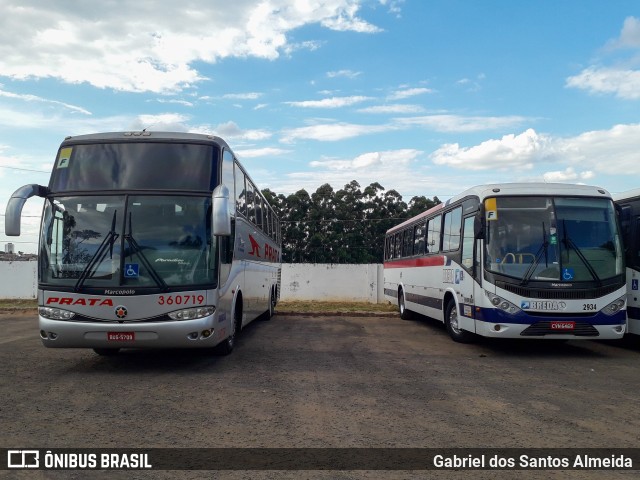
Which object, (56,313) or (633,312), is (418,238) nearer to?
(633,312)

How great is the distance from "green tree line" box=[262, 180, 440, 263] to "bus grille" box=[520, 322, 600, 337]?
25036 millimetres

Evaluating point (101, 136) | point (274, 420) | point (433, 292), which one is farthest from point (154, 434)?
point (433, 292)

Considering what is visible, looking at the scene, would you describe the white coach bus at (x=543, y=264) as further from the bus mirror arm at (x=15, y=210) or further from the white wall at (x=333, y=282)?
the white wall at (x=333, y=282)

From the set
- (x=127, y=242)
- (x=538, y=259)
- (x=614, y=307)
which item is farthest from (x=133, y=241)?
(x=614, y=307)

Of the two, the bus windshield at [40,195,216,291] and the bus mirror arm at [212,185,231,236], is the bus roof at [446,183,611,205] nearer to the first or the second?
the bus mirror arm at [212,185,231,236]

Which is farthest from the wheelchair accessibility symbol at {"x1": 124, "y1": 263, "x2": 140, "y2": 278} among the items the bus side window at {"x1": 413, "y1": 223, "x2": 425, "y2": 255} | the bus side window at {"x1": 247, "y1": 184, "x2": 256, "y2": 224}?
the bus side window at {"x1": 413, "y1": 223, "x2": 425, "y2": 255}

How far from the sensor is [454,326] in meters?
12.2

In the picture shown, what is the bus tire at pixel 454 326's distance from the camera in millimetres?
11844

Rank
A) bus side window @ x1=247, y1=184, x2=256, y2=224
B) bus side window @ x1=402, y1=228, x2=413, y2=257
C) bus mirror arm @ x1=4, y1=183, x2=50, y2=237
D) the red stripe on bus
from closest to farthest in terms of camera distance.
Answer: bus mirror arm @ x1=4, y1=183, x2=50, y2=237 < bus side window @ x1=247, y1=184, x2=256, y2=224 < the red stripe on bus < bus side window @ x1=402, y1=228, x2=413, y2=257

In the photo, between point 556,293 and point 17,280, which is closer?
point 556,293

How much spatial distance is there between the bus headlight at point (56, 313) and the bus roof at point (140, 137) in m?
2.64

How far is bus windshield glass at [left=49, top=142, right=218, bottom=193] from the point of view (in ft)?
28.4

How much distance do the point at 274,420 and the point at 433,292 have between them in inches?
333

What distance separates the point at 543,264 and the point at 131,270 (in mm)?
6836
